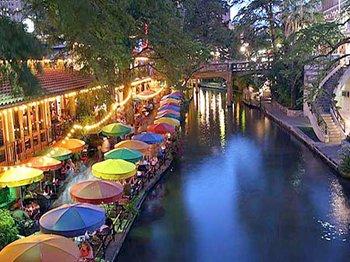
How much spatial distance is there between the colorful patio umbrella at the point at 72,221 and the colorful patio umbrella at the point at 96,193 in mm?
1750

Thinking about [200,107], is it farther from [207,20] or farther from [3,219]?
[3,219]

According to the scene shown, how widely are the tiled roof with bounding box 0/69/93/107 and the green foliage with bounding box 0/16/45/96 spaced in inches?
295

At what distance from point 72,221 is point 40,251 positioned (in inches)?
88.1

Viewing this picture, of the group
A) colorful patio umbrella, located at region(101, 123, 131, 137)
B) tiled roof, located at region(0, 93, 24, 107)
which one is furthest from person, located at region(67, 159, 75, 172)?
tiled roof, located at region(0, 93, 24, 107)

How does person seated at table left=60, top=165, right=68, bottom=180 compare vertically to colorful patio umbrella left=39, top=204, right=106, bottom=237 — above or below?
below

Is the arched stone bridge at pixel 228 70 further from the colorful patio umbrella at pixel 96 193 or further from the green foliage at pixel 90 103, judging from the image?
the colorful patio umbrella at pixel 96 193

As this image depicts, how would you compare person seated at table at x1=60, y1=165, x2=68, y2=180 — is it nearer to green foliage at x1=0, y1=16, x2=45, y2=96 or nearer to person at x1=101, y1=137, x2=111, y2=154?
person at x1=101, y1=137, x2=111, y2=154

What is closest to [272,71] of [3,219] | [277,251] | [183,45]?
[183,45]

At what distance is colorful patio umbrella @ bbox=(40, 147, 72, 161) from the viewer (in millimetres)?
19203

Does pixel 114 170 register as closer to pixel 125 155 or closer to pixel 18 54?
pixel 125 155

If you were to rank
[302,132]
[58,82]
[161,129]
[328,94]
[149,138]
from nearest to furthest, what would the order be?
[58,82] < [149,138] < [161,129] < [302,132] < [328,94]

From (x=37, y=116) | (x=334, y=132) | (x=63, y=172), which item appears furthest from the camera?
(x=334, y=132)

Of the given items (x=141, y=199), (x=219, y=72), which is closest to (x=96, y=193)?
(x=141, y=199)

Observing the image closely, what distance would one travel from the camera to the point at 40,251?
Result: 1022cm
